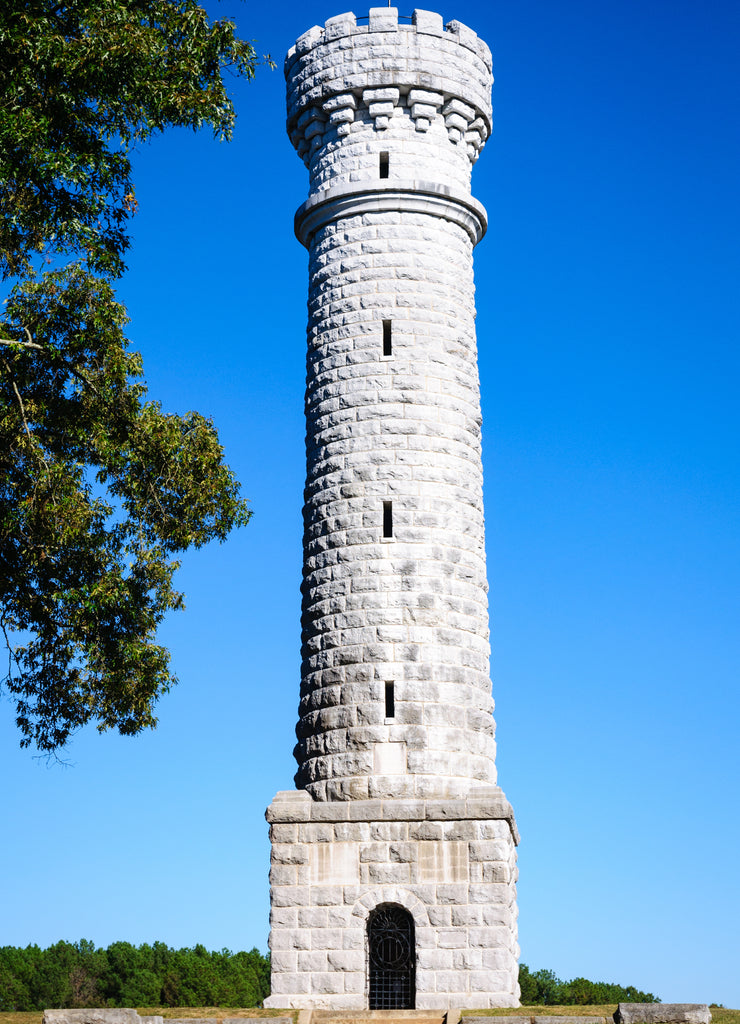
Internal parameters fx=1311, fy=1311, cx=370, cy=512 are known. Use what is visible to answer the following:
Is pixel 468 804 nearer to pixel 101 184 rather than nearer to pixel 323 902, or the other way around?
pixel 323 902

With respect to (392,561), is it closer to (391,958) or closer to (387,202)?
(391,958)

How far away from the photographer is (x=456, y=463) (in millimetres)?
20453

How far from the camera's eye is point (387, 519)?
19.9 meters

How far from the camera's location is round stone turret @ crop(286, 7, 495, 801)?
62.2ft

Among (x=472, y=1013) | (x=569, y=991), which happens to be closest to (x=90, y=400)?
(x=472, y=1013)

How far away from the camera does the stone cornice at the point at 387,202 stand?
842 inches

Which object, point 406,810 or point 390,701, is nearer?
point 406,810

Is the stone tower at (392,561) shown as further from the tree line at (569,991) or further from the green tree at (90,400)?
the tree line at (569,991)

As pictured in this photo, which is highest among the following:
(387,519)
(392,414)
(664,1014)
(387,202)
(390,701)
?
(387,202)

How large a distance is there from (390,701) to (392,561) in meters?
2.08

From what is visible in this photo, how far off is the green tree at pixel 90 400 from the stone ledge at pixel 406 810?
2.60m

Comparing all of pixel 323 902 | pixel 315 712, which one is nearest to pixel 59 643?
pixel 315 712

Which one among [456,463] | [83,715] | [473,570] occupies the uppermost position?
[456,463]

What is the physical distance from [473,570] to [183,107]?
26.1 feet
